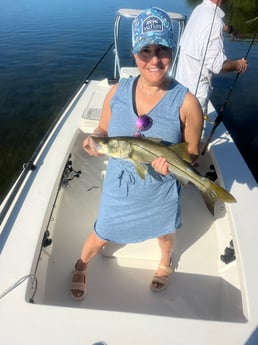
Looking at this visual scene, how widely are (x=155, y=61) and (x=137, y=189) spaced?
903 millimetres

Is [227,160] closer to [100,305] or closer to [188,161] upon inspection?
[188,161]

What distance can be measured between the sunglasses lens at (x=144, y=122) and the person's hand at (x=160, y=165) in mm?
229

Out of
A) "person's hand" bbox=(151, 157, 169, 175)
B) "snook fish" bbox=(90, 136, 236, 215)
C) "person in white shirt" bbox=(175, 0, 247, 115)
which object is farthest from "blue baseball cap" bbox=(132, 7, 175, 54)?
"person in white shirt" bbox=(175, 0, 247, 115)

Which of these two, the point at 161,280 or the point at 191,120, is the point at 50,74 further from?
the point at 191,120

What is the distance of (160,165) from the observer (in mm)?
2232

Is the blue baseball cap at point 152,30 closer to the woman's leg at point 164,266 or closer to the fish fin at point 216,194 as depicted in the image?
the fish fin at point 216,194

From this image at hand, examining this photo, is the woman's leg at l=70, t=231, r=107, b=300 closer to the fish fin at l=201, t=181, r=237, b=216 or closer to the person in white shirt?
the fish fin at l=201, t=181, r=237, b=216

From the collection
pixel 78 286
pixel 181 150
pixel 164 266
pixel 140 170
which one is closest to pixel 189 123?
pixel 181 150

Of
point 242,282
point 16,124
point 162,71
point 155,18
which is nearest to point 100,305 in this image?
point 242,282

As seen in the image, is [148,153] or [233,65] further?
[233,65]

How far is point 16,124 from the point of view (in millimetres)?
8602

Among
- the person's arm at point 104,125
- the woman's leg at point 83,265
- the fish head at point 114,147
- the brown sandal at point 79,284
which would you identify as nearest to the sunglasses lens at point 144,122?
the fish head at point 114,147

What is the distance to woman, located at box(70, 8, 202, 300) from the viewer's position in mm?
2166

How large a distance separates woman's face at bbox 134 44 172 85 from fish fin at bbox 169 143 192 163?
1.42ft
